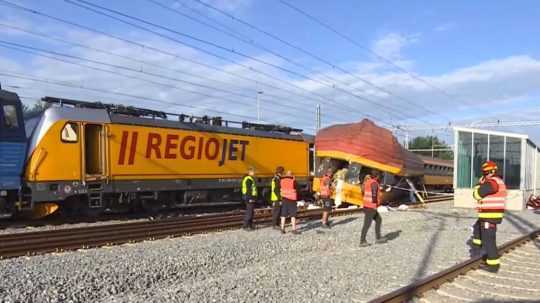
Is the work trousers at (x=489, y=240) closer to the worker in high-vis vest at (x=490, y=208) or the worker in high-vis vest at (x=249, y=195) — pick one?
the worker in high-vis vest at (x=490, y=208)

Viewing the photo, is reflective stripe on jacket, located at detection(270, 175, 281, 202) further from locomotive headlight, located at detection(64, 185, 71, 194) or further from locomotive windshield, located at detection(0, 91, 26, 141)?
locomotive windshield, located at detection(0, 91, 26, 141)

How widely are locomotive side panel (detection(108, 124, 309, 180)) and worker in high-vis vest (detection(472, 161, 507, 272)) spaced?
1028cm

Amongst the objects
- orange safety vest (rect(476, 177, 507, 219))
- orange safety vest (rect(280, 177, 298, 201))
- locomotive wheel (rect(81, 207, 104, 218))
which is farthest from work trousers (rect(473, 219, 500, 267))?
locomotive wheel (rect(81, 207, 104, 218))

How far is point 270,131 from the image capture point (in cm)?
2214

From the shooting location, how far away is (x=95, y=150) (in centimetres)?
1523

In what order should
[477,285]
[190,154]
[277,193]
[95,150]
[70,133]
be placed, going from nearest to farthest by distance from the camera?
[477,285]
[277,193]
[70,133]
[95,150]
[190,154]

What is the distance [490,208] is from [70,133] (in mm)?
10623

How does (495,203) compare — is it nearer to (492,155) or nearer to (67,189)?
(67,189)

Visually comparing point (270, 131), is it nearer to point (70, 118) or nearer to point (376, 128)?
point (376, 128)

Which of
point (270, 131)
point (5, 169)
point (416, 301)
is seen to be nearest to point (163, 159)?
point (5, 169)

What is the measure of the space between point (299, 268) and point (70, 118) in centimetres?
857

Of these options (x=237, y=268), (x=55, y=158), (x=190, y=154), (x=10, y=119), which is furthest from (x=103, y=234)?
(x=190, y=154)

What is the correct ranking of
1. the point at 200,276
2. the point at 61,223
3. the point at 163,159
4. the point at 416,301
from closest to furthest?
the point at 416,301
the point at 200,276
the point at 61,223
the point at 163,159

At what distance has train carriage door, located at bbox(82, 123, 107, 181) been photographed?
15055 millimetres
